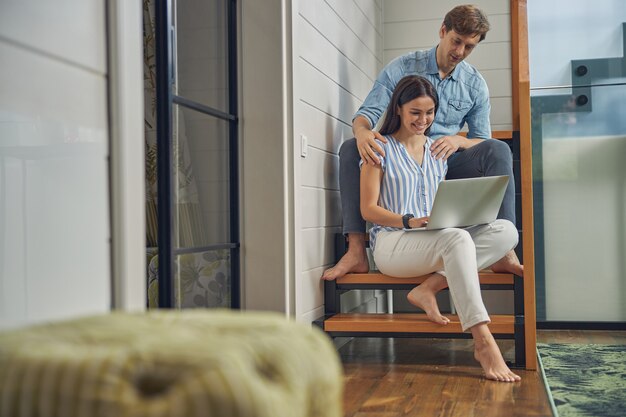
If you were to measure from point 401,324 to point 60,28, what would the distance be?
2070 millimetres

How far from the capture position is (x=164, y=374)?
2.69 ft

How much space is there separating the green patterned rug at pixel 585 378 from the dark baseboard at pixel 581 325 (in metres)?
0.61

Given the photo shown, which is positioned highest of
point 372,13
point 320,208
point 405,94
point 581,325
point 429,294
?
point 372,13

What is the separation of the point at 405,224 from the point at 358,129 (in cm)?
52

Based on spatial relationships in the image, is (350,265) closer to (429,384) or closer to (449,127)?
(429,384)

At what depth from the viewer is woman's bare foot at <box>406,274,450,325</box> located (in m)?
3.21

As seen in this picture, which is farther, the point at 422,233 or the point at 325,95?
the point at 325,95

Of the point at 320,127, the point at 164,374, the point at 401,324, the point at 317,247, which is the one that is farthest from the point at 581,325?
the point at 164,374

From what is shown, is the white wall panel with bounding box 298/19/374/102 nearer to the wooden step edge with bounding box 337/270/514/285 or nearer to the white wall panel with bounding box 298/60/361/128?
the white wall panel with bounding box 298/60/361/128

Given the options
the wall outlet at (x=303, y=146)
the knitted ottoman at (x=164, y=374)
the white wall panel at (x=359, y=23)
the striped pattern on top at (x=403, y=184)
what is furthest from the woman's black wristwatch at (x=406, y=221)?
the knitted ottoman at (x=164, y=374)

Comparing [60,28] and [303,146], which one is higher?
[60,28]

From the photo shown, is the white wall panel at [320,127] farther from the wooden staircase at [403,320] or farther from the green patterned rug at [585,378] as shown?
the green patterned rug at [585,378]

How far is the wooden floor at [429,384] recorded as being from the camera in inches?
97.7

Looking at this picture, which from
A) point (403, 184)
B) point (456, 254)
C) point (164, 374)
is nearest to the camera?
point (164, 374)
